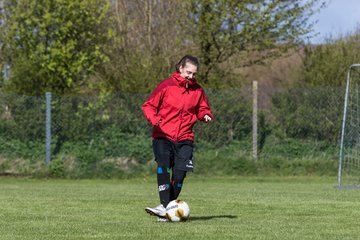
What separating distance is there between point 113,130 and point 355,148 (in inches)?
232

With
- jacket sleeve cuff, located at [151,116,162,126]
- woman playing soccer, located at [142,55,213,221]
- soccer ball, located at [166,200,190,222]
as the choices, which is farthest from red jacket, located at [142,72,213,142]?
soccer ball, located at [166,200,190,222]

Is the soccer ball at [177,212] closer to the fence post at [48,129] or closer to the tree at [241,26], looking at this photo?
the fence post at [48,129]

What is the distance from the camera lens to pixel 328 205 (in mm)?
12250

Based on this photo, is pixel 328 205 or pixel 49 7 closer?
pixel 328 205

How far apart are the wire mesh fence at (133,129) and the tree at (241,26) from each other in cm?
305

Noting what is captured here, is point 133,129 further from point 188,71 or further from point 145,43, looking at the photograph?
point 188,71

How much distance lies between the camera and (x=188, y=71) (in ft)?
32.9

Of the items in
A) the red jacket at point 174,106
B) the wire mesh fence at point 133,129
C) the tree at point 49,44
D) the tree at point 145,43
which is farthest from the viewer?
the tree at point 145,43

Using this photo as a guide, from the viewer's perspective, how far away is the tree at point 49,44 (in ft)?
83.4

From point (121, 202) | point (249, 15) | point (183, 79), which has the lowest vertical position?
point (121, 202)

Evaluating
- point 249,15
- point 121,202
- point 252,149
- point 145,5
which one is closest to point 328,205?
point 121,202

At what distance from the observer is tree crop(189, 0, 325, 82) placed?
26078mm

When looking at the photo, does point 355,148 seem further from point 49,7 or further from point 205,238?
point 205,238

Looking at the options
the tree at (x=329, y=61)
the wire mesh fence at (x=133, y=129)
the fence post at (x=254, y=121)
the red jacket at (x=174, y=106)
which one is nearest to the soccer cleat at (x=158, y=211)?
the red jacket at (x=174, y=106)
